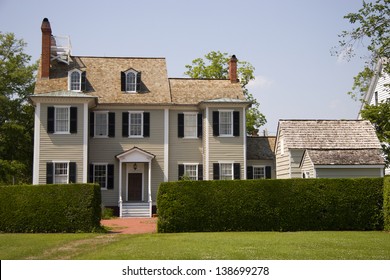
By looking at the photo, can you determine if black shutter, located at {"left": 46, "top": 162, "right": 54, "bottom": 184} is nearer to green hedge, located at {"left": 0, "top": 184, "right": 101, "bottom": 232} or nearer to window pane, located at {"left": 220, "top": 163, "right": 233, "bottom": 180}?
green hedge, located at {"left": 0, "top": 184, "right": 101, "bottom": 232}

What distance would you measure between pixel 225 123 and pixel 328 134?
622 centimetres

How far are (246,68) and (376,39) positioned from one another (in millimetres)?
28808

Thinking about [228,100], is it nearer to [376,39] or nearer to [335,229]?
[335,229]

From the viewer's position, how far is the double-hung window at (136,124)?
3275 cm

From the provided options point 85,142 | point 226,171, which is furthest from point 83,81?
point 226,171

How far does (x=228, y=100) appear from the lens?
1278 inches

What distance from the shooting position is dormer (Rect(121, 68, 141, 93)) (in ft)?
109

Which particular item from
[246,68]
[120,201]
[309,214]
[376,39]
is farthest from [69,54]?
[376,39]

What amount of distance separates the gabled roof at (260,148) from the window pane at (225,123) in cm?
266

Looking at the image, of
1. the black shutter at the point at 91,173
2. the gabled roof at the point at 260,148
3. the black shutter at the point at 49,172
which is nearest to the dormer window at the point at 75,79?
the black shutter at the point at 91,173

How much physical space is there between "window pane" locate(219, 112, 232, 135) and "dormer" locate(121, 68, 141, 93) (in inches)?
219

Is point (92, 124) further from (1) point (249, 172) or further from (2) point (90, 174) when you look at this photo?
(1) point (249, 172)

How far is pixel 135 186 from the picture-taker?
32656 mm

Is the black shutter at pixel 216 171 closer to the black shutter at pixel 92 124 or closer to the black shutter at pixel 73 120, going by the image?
the black shutter at pixel 92 124
